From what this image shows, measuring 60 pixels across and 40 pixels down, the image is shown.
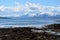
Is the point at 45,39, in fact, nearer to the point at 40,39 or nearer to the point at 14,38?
the point at 40,39

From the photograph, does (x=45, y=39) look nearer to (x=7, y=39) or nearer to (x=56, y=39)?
(x=56, y=39)

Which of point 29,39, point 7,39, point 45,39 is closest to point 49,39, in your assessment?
point 45,39

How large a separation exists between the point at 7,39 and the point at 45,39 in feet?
11.4

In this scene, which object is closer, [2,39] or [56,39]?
[2,39]

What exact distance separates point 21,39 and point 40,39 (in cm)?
169

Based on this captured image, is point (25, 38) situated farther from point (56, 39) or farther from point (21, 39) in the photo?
point (56, 39)

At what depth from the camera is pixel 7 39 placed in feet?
69.9

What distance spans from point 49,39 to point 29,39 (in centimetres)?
203

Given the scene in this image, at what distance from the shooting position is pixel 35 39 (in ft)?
71.7

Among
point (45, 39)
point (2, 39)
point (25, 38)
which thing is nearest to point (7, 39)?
point (2, 39)

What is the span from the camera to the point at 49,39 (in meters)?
22.7

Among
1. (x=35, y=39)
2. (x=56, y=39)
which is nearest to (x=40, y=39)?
(x=35, y=39)

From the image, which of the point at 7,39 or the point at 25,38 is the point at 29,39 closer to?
the point at 25,38

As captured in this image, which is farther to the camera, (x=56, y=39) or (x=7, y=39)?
(x=56, y=39)
